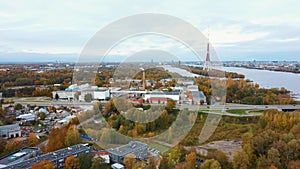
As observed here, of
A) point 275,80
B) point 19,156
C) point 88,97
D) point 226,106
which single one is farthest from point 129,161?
point 275,80

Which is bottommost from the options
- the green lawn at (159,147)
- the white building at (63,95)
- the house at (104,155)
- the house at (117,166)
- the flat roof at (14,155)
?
the house at (117,166)

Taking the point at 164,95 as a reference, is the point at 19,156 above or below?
below

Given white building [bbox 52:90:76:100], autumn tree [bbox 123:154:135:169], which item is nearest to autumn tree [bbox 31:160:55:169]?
autumn tree [bbox 123:154:135:169]

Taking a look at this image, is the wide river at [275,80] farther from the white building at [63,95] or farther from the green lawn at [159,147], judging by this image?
the green lawn at [159,147]

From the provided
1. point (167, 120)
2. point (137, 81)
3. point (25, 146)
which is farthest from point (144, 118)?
point (137, 81)

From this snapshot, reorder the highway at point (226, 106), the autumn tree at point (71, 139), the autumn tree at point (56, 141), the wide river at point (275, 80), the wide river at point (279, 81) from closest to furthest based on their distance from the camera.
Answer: the autumn tree at point (56, 141) < the autumn tree at point (71, 139) < the highway at point (226, 106) < the wide river at point (275, 80) < the wide river at point (279, 81)

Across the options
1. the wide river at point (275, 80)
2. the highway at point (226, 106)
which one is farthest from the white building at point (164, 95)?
the wide river at point (275, 80)

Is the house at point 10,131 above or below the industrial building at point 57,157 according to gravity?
below

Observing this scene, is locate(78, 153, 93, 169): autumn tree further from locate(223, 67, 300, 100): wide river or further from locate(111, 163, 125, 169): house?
locate(223, 67, 300, 100): wide river

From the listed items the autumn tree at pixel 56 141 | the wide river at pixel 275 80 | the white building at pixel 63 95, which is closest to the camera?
the autumn tree at pixel 56 141

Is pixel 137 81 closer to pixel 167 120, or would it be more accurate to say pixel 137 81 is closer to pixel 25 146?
pixel 167 120

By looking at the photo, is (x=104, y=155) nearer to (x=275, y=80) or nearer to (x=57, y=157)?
(x=57, y=157)

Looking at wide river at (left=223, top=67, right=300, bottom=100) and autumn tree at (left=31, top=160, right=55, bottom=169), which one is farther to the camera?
wide river at (left=223, top=67, right=300, bottom=100)
